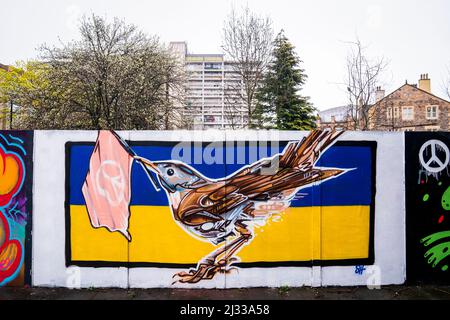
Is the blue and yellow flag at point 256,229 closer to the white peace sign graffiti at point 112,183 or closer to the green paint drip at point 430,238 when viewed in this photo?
the white peace sign graffiti at point 112,183

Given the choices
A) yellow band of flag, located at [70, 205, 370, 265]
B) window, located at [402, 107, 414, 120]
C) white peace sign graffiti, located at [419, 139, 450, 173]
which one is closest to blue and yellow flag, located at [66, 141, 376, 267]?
yellow band of flag, located at [70, 205, 370, 265]

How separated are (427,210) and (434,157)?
0.89m

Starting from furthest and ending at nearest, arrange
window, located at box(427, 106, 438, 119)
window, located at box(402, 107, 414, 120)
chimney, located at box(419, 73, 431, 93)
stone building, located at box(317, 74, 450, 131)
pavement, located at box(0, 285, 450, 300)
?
chimney, located at box(419, 73, 431, 93) → window, located at box(402, 107, 414, 120) → window, located at box(427, 106, 438, 119) → stone building, located at box(317, 74, 450, 131) → pavement, located at box(0, 285, 450, 300)

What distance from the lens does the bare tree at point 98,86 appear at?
669 inches

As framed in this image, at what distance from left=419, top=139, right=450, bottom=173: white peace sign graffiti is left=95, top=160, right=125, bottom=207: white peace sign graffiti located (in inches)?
196

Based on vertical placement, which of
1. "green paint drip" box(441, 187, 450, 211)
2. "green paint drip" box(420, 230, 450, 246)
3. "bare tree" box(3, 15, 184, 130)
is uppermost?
"bare tree" box(3, 15, 184, 130)

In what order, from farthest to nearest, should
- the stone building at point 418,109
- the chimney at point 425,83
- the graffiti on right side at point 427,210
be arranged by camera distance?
the chimney at point 425,83
the stone building at point 418,109
the graffiti on right side at point 427,210

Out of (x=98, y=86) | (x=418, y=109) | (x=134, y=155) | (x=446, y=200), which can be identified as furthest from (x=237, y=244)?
(x=418, y=109)

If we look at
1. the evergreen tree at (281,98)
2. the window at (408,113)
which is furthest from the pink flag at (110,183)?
the window at (408,113)

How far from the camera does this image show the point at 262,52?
72.8 ft

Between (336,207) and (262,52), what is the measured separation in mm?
20108

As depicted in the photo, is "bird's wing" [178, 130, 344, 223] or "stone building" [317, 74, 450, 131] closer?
"bird's wing" [178, 130, 344, 223]

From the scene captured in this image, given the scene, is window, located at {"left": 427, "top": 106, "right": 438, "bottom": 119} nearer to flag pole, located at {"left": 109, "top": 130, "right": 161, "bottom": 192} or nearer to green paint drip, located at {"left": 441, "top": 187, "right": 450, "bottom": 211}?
green paint drip, located at {"left": 441, "top": 187, "right": 450, "bottom": 211}

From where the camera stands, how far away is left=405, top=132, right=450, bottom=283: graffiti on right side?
14.9 feet
